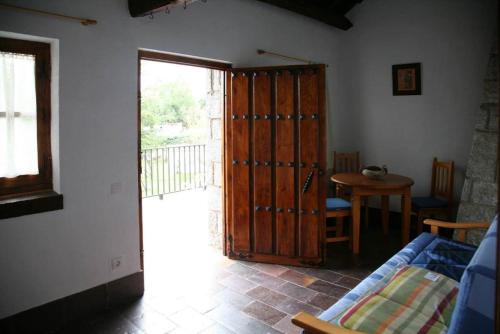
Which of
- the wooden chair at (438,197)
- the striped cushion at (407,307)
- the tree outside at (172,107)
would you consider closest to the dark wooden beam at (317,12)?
the wooden chair at (438,197)

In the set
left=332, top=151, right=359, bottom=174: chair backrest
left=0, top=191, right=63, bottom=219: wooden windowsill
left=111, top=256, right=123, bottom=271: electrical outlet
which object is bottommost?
left=111, top=256, right=123, bottom=271: electrical outlet

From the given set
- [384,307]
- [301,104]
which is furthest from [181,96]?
[384,307]

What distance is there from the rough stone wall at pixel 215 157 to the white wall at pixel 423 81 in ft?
6.32

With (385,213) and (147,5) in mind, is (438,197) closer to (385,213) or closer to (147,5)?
(385,213)

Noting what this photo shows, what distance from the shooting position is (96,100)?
259 cm

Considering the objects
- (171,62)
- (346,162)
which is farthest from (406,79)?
(171,62)

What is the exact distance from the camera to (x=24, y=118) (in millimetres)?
2418

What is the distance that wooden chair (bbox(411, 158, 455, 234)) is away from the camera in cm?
410

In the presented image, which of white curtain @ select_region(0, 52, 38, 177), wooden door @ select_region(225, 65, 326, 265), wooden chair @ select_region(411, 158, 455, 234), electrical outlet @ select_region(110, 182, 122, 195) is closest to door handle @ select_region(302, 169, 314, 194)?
wooden door @ select_region(225, 65, 326, 265)

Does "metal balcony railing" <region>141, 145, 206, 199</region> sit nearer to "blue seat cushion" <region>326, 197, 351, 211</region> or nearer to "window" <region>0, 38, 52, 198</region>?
"blue seat cushion" <region>326, 197, 351, 211</region>

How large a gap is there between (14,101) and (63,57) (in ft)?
1.34

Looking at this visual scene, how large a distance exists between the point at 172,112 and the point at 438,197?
20.3ft

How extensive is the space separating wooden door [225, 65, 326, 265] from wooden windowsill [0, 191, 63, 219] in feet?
5.32

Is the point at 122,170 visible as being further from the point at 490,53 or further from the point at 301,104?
the point at 490,53
